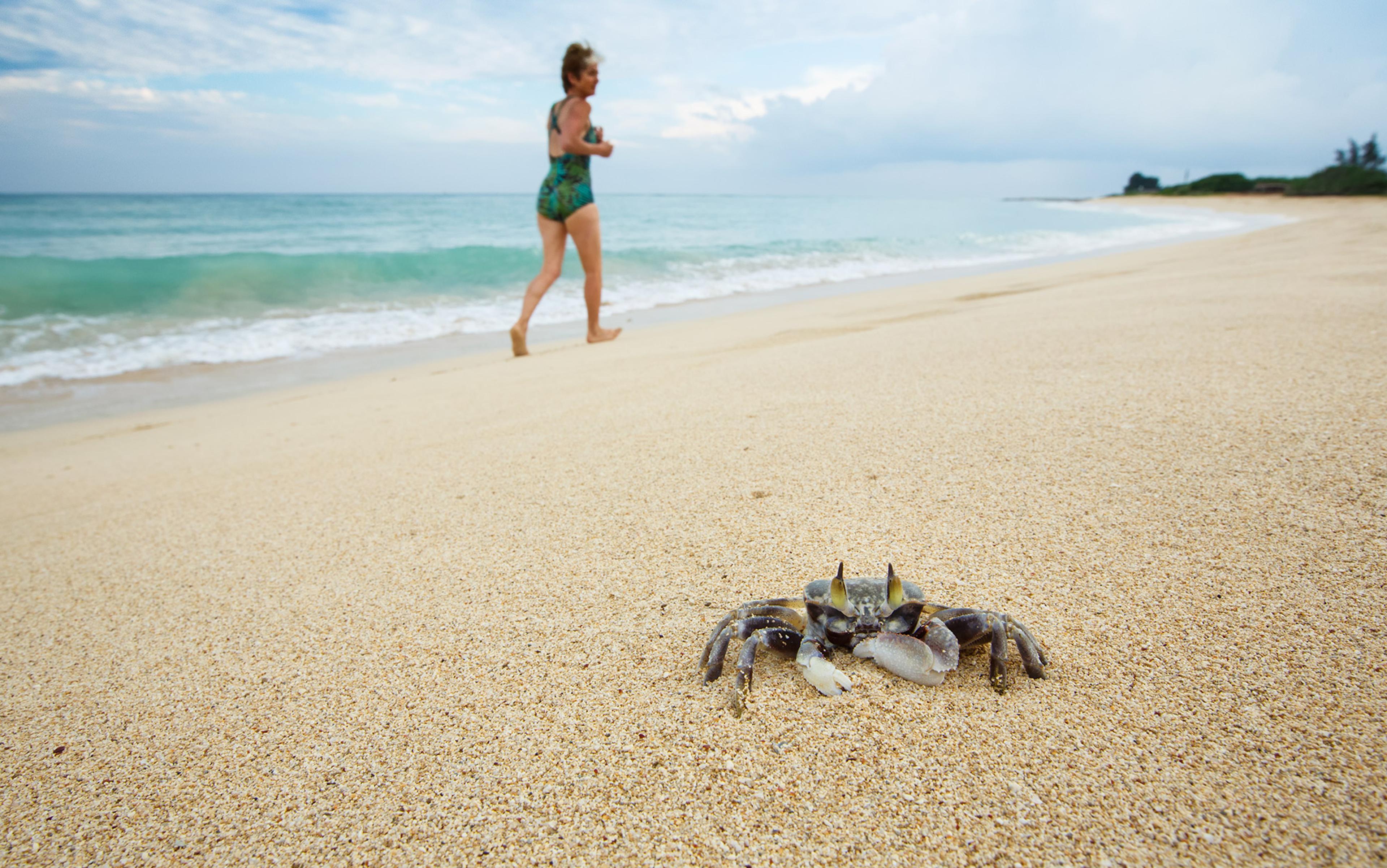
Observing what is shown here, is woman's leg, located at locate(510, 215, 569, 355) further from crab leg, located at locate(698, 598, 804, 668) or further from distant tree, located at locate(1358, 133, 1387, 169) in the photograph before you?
distant tree, located at locate(1358, 133, 1387, 169)

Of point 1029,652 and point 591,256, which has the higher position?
point 591,256

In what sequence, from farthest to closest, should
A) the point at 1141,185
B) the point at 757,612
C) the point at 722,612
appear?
the point at 1141,185 → the point at 722,612 → the point at 757,612

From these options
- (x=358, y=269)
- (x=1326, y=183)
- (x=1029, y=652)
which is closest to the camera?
(x=1029, y=652)

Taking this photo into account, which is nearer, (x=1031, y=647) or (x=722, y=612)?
(x=1031, y=647)

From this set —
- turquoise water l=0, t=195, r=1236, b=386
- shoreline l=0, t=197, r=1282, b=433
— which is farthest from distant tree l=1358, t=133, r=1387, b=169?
shoreline l=0, t=197, r=1282, b=433

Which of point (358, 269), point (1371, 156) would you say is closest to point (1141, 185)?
point (1371, 156)

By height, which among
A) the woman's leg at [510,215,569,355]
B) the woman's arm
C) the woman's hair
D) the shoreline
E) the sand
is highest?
the woman's hair

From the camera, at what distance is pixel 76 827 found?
45.1 inches

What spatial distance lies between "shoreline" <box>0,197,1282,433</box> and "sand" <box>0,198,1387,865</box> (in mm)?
2458

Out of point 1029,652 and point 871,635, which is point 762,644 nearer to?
point 871,635

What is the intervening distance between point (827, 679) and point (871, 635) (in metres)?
0.12

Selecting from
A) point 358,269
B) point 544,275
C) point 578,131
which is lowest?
point 358,269

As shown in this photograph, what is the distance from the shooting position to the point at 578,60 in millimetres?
5250

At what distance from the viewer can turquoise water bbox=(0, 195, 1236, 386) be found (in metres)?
7.63
